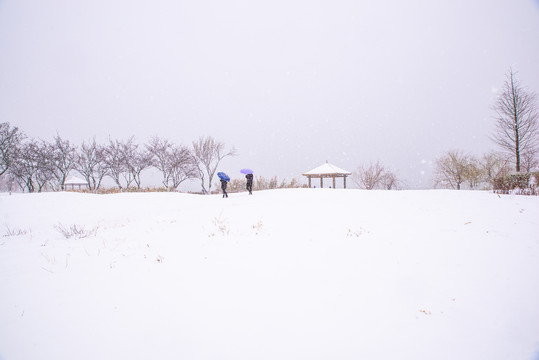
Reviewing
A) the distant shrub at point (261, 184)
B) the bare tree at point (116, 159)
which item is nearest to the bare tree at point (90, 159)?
the bare tree at point (116, 159)

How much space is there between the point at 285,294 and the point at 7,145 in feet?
106

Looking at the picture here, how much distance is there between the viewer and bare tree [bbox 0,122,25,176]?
68.1ft

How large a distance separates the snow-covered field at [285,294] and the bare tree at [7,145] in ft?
83.7

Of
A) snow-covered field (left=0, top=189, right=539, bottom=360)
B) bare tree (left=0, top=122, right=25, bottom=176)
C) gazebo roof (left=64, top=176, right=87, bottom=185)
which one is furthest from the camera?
gazebo roof (left=64, top=176, right=87, bottom=185)

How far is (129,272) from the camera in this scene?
341cm

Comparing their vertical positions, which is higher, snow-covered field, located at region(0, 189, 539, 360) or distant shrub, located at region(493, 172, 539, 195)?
distant shrub, located at region(493, 172, 539, 195)

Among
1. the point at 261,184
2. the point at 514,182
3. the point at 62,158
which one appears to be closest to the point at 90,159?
the point at 62,158

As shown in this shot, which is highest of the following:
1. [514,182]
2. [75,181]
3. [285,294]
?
[75,181]

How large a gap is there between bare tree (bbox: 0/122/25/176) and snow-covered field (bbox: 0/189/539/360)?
25525 millimetres

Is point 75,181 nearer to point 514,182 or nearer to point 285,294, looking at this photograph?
point 285,294

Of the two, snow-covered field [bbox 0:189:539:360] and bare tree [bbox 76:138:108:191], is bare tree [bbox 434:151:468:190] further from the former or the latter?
bare tree [bbox 76:138:108:191]

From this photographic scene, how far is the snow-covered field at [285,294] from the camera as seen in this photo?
203cm

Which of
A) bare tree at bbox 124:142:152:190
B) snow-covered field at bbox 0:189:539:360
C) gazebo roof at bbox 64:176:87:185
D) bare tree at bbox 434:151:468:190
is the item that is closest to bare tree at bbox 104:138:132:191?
bare tree at bbox 124:142:152:190

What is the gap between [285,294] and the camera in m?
2.71
